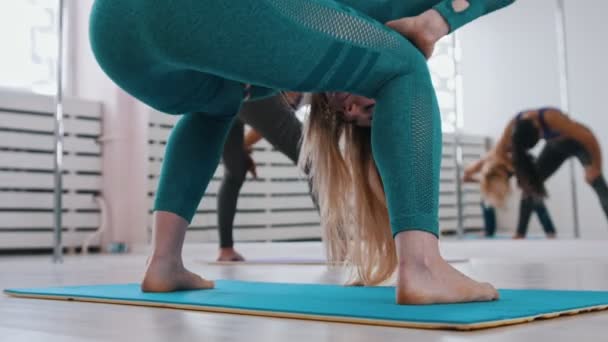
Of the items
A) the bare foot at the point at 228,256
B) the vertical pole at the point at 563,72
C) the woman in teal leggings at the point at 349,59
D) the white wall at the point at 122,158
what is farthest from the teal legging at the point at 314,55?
the white wall at the point at 122,158

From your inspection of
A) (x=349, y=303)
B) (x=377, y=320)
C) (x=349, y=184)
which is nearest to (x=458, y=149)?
(x=349, y=184)

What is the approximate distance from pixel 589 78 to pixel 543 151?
1.81ft

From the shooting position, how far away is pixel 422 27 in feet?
3.67

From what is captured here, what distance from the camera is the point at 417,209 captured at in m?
1.02

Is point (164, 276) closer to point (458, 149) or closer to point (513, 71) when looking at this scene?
point (513, 71)

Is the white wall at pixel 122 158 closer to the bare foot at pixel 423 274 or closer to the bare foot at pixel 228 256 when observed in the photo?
the bare foot at pixel 228 256

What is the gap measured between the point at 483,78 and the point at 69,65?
3.11 m

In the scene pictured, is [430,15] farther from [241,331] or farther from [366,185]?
[241,331]

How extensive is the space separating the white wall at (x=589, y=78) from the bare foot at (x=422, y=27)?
264 cm

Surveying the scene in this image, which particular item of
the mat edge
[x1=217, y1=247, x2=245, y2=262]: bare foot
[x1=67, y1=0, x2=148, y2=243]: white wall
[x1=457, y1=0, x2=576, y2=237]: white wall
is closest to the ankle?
the mat edge

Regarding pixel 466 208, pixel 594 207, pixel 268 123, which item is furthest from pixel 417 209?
pixel 466 208

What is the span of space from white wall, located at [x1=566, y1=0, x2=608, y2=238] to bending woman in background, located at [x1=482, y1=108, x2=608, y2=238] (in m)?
0.05

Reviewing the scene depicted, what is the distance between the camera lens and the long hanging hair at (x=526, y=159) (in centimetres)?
379

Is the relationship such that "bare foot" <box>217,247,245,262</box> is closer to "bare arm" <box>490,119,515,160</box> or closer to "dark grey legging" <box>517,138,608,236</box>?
"dark grey legging" <box>517,138,608,236</box>
